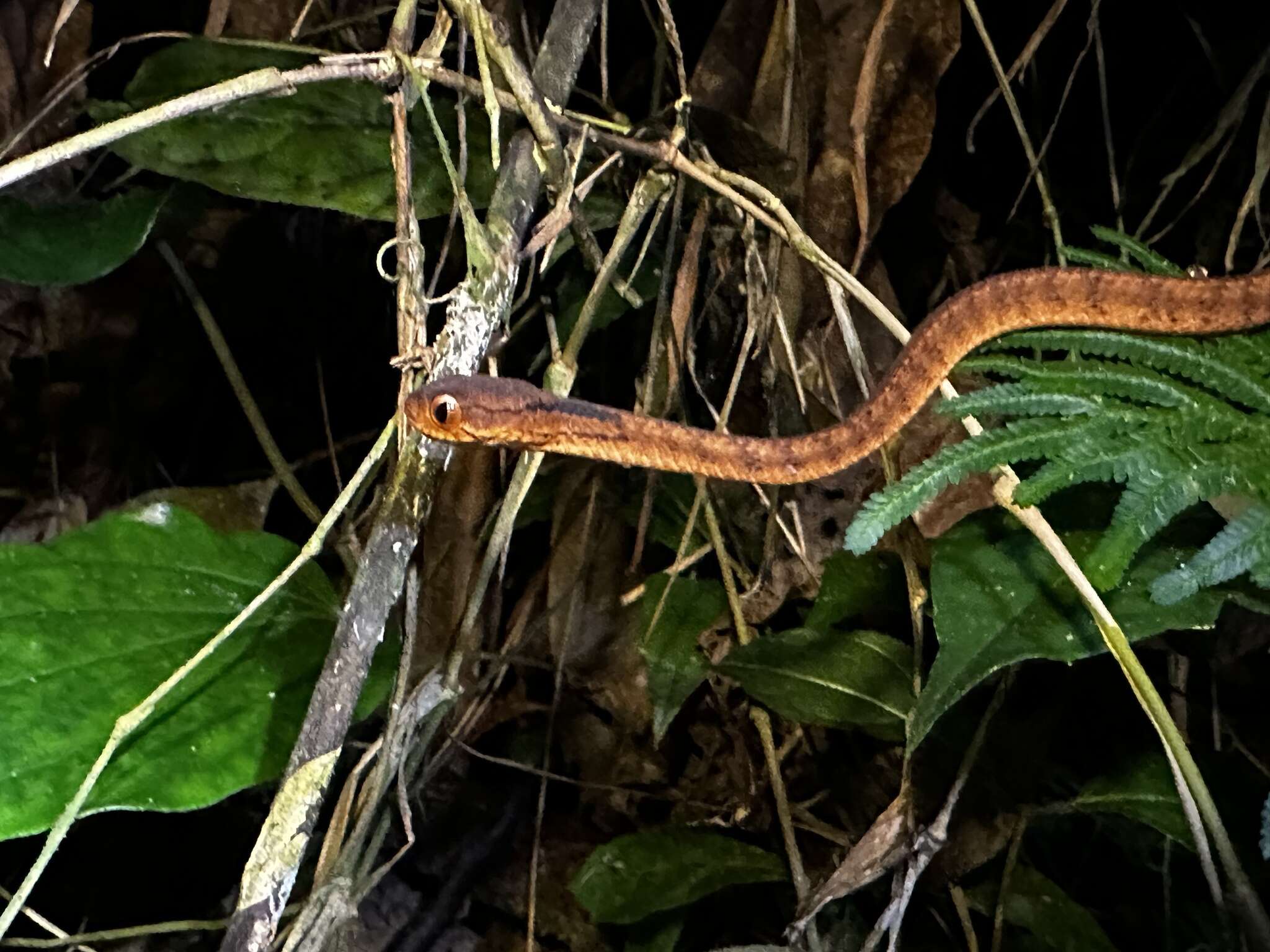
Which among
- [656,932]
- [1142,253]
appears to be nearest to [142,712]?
[656,932]

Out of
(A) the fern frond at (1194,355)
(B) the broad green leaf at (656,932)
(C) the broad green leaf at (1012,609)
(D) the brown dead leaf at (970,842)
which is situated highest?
(A) the fern frond at (1194,355)

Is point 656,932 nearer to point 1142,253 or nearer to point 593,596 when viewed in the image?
point 593,596

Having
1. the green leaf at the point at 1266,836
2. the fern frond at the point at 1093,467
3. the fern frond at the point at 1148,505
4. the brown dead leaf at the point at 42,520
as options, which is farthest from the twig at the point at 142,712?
the brown dead leaf at the point at 42,520

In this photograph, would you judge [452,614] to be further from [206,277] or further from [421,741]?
[206,277]

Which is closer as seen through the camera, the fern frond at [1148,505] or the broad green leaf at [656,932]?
the fern frond at [1148,505]

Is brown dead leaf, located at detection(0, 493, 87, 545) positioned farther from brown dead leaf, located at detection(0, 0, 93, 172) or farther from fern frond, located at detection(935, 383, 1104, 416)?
fern frond, located at detection(935, 383, 1104, 416)

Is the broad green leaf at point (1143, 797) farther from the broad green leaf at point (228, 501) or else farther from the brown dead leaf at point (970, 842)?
the broad green leaf at point (228, 501)

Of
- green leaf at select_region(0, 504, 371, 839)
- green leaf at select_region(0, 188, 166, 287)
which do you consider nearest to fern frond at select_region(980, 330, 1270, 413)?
green leaf at select_region(0, 504, 371, 839)
